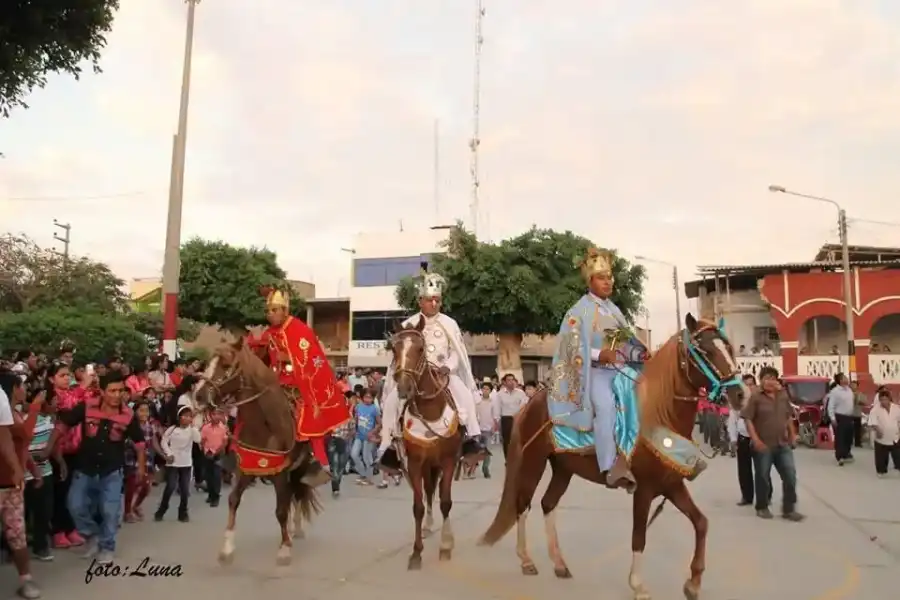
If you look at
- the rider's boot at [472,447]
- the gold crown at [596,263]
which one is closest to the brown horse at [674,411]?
the gold crown at [596,263]

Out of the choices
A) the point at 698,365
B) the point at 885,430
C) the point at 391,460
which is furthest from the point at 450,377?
the point at 885,430

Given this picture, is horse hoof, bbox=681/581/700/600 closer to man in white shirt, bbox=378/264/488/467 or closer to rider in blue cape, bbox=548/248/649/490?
rider in blue cape, bbox=548/248/649/490

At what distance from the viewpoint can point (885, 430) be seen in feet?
47.9

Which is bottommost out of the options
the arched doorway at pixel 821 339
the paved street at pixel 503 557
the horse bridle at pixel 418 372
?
the paved street at pixel 503 557

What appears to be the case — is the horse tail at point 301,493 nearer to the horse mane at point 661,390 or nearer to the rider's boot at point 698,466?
the horse mane at point 661,390

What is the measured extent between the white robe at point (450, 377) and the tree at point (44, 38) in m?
6.23

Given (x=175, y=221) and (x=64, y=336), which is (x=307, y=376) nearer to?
(x=175, y=221)

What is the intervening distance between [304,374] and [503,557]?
2778 mm

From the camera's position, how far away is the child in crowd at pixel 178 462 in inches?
381

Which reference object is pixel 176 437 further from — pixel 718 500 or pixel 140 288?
pixel 140 288

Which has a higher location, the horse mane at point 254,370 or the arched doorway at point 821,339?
the arched doorway at point 821,339

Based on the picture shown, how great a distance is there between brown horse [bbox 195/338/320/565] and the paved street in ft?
1.68

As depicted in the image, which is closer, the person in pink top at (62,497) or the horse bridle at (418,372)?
the horse bridle at (418,372)

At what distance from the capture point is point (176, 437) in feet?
32.4
